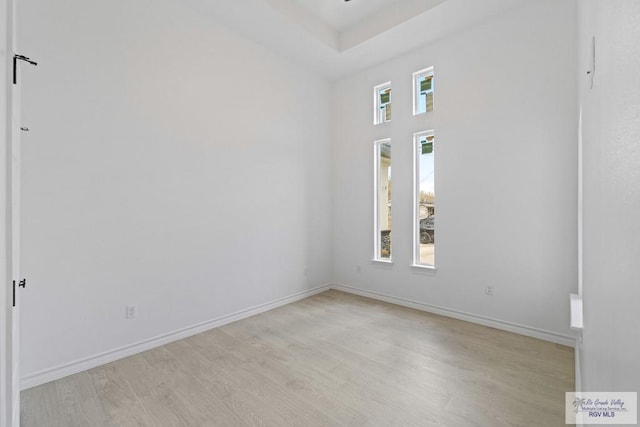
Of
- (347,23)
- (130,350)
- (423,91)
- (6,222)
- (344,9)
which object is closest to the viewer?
(6,222)

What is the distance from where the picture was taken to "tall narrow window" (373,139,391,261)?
4371mm

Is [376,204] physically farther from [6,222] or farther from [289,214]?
[6,222]

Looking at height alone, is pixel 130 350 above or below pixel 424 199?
below

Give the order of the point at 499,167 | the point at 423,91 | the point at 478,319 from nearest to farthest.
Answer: the point at 499,167 → the point at 478,319 → the point at 423,91

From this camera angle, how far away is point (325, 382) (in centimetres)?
224

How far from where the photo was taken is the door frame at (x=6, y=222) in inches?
44.8

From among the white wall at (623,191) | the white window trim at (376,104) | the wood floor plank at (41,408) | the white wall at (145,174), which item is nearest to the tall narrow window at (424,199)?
the white window trim at (376,104)

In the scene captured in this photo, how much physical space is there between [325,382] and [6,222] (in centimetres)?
215

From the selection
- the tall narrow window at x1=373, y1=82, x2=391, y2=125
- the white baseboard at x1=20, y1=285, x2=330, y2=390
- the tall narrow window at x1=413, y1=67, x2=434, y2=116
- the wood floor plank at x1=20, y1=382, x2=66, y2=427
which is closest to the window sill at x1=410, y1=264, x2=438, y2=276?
the white baseboard at x1=20, y1=285, x2=330, y2=390

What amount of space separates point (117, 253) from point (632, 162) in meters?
3.25

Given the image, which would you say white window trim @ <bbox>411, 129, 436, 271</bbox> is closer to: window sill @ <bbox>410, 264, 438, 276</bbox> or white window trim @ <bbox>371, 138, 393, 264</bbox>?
window sill @ <bbox>410, 264, 438, 276</bbox>

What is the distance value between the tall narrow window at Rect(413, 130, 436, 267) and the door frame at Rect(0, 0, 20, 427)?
3773 mm

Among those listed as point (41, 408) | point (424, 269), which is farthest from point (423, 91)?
point (41, 408)

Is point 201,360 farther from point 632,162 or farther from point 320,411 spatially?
point 632,162
